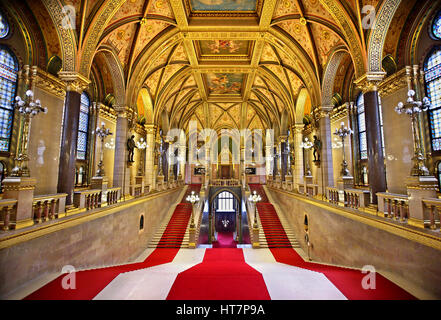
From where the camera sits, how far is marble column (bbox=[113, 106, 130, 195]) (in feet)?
34.8

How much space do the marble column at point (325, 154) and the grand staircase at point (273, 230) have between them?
3.60 meters

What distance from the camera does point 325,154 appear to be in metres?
10.7

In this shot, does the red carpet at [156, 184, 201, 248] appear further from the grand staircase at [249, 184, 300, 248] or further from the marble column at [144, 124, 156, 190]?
the grand staircase at [249, 184, 300, 248]

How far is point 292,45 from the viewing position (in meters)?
11.2

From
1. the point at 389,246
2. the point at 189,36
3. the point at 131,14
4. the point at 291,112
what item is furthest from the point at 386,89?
the point at 131,14

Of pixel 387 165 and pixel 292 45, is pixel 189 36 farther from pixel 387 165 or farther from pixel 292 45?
pixel 387 165

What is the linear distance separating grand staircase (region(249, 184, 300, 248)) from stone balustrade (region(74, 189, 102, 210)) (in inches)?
342

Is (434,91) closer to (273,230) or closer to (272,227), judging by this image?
(273,230)

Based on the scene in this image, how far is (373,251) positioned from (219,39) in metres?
12.4

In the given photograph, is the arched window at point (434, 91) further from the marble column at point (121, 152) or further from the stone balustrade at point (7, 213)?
the marble column at point (121, 152)

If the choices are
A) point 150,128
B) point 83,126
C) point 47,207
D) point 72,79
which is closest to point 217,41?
point 150,128

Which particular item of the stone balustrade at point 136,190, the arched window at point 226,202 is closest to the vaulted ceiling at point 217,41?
the stone balustrade at point 136,190

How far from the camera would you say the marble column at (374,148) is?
22.7 feet
